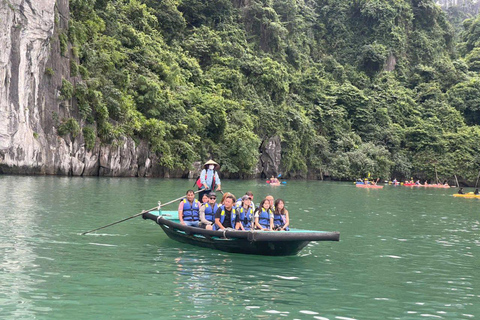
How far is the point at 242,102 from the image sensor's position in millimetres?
63281

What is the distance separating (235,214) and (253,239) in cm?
141

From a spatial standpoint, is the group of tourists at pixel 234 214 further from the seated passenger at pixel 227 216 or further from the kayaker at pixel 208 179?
the kayaker at pixel 208 179

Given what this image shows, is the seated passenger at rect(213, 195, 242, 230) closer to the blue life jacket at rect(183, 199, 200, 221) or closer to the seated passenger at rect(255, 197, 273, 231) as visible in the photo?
the seated passenger at rect(255, 197, 273, 231)

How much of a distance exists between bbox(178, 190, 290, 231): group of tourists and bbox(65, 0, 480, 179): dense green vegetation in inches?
1188

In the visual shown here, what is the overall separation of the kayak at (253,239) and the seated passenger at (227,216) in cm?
48

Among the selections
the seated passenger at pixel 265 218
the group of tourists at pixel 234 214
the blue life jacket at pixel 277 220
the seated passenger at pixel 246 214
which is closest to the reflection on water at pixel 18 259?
the group of tourists at pixel 234 214

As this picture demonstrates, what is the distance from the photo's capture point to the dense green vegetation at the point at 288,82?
48.4 meters

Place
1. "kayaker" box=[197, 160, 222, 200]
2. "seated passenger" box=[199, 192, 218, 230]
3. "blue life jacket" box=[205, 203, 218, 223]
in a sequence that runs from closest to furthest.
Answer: "seated passenger" box=[199, 192, 218, 230] < "blue life jacket" box=[205, 203, 218, 223] < "kayaker" box=[197, 160, 222, 200]

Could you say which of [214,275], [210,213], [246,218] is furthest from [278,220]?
[214,275]

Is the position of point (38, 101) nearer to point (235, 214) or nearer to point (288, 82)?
point (235, 214)

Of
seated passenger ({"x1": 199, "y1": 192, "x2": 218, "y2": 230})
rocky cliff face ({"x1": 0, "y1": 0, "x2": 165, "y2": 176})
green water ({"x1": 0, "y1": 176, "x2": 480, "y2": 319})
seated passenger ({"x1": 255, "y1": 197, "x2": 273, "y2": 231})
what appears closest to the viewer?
green water ({"x1": 0, "y1": 176, "x2": 480, "y2": 319})

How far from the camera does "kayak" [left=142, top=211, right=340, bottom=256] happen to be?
426 inches

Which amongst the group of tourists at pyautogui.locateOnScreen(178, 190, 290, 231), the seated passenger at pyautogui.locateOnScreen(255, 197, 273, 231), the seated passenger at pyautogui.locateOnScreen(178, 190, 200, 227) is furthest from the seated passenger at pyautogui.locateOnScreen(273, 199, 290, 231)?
the seated passenger at pyautogui.locateOnScreen(178, 190, 200, 227)

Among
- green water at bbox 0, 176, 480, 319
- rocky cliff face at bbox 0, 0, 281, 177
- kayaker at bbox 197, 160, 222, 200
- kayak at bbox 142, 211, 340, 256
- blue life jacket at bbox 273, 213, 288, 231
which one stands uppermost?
rocky cliff face at bbox 0, 0, 281, 177
